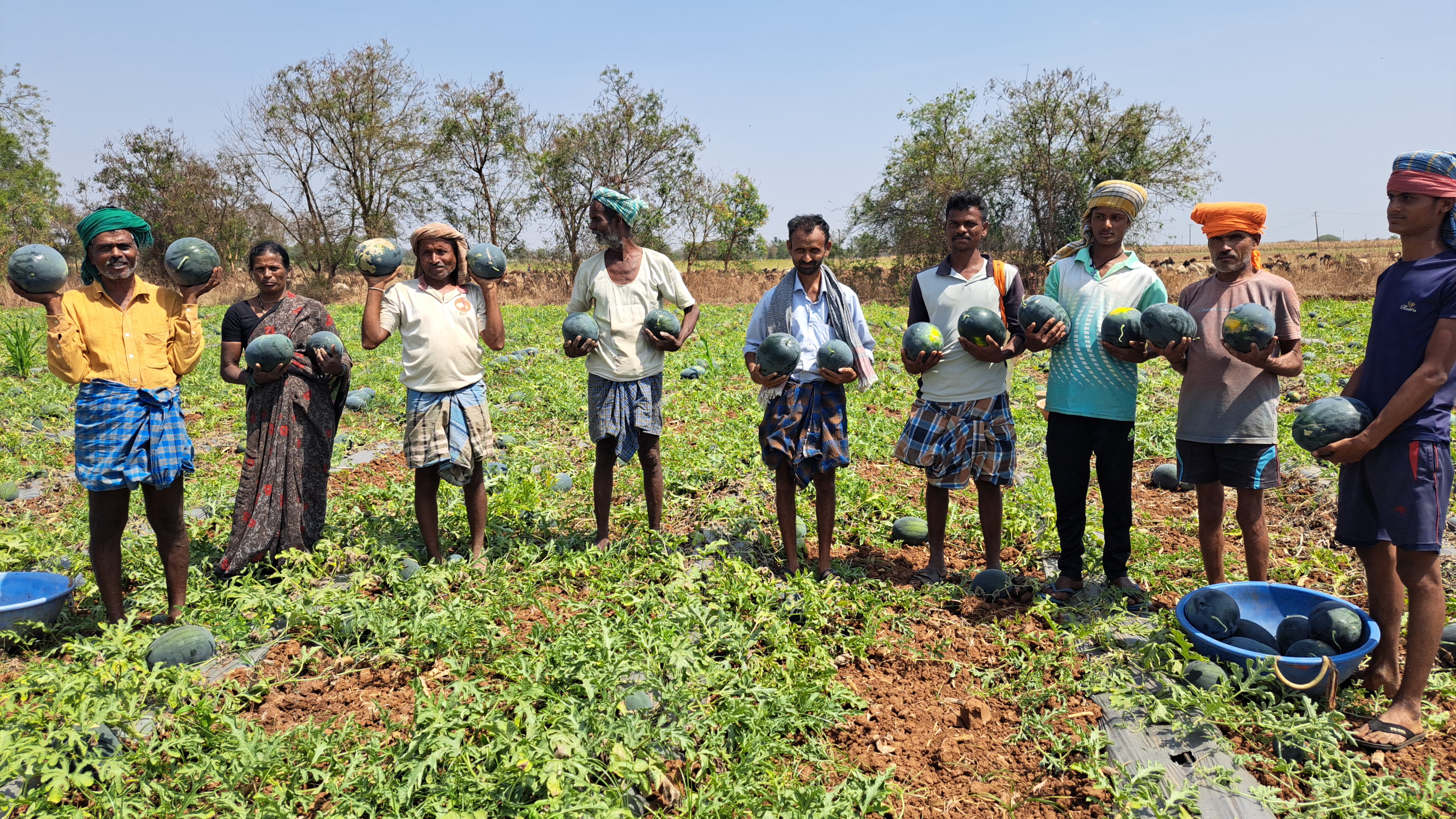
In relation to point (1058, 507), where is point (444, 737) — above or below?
below

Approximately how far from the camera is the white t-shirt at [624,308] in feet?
15.4

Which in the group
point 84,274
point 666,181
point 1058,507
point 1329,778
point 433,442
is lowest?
point 1329,778

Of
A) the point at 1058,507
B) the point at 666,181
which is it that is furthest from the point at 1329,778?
the point at 666,181

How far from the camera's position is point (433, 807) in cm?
258

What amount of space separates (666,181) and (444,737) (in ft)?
117

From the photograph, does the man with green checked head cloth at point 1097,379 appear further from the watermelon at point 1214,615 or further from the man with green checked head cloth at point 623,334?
the man with green checked head cloth at point 623,334

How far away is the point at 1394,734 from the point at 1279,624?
2.33 ft

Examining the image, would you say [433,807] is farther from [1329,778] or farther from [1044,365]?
[1044,365]

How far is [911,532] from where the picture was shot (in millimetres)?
5527

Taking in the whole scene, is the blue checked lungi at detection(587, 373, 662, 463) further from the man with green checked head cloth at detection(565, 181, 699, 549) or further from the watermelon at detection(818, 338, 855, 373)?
the watermelon at detection(818, 338, 855, 373)

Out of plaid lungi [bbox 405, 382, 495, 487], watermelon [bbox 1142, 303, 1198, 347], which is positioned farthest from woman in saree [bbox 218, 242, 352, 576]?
watermelon [bbox 1142, 303, 1198, 347]

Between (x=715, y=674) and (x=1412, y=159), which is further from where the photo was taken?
(x=715, y=674)

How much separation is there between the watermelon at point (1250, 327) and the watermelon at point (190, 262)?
16.6 feet

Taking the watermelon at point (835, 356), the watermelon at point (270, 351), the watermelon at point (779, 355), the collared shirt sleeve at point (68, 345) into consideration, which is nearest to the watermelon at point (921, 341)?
the watermelon at point (835, 356)
